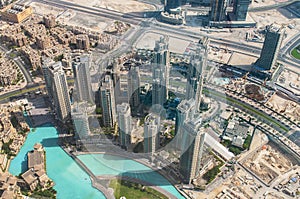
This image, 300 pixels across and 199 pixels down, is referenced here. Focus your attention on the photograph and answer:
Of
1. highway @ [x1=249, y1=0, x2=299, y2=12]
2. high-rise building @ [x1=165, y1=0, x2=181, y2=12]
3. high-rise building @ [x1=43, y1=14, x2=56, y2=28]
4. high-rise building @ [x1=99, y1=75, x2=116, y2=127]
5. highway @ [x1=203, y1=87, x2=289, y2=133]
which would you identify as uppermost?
high-rise building @ [x1=165, y1=0, x2=181, y2=12]

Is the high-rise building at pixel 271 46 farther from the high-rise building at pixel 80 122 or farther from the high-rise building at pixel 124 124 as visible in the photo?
the high-rise building at pixel 80 122

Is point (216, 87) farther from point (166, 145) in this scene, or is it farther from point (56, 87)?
point (56, 87)

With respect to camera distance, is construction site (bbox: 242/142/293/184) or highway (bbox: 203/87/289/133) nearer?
construction site (bbox: 242/142/293/184)

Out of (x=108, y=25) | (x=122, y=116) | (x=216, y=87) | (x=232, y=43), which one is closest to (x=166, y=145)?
(x=122, y=116)

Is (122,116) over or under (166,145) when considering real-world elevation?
over

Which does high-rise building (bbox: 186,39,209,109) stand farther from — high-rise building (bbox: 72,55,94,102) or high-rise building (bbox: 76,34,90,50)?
high-rise building (bbox: 76,34,90,50)

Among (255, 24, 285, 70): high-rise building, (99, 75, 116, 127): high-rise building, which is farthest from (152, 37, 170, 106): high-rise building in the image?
(255, 24, 285, 70): high-rise building

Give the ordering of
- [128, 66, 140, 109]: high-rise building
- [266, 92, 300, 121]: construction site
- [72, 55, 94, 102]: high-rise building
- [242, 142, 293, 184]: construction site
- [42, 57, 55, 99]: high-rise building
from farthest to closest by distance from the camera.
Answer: [266, 92, 300, 121]: construction site < [128, 66, 140, 109]: high-rise building < [72, 55, 94, 102]: high-rise building < [42, 57, 55, 99]: high-rise building < [242, 142, 293, 184]: construction site
